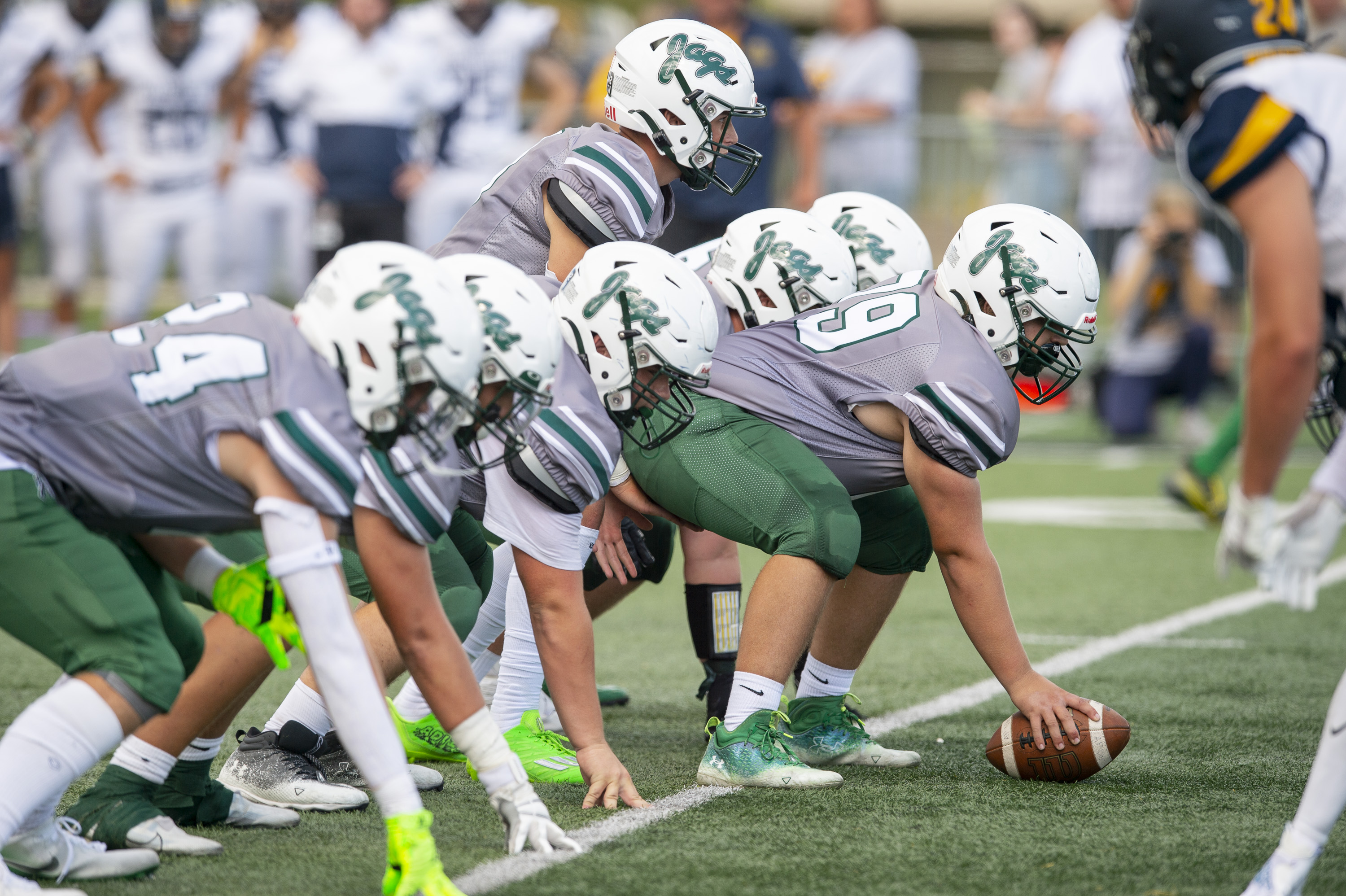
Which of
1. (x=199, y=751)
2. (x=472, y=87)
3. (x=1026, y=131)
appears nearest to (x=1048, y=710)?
(x=199, y=751)

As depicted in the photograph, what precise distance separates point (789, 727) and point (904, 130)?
27.0ft

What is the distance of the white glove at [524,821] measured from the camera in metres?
3.08

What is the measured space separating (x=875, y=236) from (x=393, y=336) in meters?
2.21

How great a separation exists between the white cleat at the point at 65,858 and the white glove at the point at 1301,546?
2099mm

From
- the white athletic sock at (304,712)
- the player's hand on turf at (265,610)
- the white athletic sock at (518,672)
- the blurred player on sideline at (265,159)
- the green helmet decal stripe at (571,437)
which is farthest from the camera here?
the blurred player on sideline at (265,159)

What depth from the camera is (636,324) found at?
11.8 feet

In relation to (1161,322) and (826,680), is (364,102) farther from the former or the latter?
(826,680)

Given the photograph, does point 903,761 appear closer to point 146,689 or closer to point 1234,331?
point 146,689

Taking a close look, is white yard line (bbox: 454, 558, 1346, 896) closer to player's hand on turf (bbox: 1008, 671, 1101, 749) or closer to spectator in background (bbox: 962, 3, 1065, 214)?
player's hand on turf (bbox: 1008, 671, 1101, 749)

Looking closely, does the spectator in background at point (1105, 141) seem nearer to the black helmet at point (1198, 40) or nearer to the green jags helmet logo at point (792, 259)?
the green jags helmet logo at point (792, 259)

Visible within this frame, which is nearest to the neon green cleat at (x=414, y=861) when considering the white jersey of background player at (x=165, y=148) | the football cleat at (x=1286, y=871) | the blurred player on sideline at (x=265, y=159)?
the football cleat at (x=1286, y=871)

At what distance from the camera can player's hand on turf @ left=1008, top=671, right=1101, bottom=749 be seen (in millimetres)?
3793

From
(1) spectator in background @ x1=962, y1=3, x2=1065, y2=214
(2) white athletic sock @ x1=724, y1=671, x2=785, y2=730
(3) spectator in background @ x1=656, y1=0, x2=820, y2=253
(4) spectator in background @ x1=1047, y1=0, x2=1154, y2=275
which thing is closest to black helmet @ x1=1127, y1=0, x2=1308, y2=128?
(2) white athletic sock @ x1=724, y1=671, x2=785, y2=730

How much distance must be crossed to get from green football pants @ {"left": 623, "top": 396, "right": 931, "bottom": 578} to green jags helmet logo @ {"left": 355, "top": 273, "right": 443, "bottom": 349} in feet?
3.90
